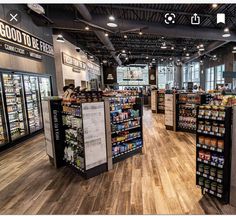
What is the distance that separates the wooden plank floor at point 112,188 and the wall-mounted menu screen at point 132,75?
56.9 ft

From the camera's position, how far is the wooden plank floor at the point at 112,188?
8.66 feet

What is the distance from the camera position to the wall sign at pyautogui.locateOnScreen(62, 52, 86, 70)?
9328mm

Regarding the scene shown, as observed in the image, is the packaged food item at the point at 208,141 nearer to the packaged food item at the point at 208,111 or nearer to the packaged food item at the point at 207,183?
the packaged food item at the point at 208,111

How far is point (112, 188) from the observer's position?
3.16 metres

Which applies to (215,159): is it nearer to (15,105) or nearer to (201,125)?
(201,125)

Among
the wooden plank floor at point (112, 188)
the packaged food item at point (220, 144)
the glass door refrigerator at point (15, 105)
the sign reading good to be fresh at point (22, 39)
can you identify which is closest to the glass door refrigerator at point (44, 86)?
the sign reading good to be fresh at point (22, 39)

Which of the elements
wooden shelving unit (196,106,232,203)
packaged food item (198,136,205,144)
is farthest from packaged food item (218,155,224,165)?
packaged food item (198,136,205,144)

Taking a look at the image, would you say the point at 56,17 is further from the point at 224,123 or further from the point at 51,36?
the point at 224,123

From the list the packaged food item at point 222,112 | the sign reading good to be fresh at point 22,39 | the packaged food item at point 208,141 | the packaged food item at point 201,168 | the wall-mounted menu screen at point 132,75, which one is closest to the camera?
the packaged food item at point 222,112

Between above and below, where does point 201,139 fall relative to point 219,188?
above

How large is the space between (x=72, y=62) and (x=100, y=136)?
7.90 metres

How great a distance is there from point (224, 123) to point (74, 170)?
3.02 meters

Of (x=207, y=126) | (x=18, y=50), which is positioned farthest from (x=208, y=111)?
(x=18, y=50)

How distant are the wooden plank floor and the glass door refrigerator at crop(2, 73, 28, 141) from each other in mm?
1530
